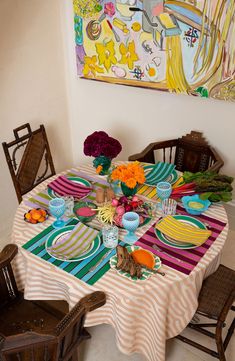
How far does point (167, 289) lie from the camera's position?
154 cm

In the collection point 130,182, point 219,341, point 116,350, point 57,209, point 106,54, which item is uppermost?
point 106,54

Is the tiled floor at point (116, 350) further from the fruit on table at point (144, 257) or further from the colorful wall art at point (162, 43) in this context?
the colorful wall art at point (162, 43)

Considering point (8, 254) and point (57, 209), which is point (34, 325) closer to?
point (8, 254)

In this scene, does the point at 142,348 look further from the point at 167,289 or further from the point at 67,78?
the point at 67,78

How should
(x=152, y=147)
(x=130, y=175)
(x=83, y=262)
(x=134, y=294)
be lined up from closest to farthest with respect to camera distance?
(x=134, y=294) < (x=83, y=262) < (x=130, y=175) < (x=152, y=147)

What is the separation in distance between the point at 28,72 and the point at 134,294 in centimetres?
211

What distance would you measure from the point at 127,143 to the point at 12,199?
3.94ft

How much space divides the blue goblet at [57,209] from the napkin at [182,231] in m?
0.53

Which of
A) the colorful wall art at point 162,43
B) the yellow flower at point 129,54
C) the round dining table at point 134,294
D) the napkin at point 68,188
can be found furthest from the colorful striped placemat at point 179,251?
the yellow flower at point 129,54

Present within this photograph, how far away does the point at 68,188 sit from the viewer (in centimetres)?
216

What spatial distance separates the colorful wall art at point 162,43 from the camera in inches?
93.8

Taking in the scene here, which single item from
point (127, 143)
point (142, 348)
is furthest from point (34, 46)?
→ point (142, 348)

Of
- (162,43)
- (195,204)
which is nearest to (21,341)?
(195,204)

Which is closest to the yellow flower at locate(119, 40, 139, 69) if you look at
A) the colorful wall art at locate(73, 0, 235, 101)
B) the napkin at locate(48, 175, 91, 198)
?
the colorful wall art at locate(73, 0, 235, 101)
